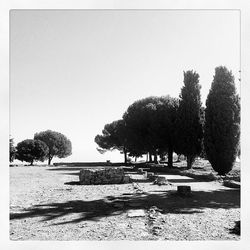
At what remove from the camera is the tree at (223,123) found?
2955 centimetres

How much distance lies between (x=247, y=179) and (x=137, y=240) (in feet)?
10.5

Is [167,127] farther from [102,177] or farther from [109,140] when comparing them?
[109,140]

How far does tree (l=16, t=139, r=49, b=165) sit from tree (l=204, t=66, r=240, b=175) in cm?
5181

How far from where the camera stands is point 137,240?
8.20m

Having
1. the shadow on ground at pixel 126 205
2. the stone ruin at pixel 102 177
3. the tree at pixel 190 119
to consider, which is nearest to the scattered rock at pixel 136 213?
the shadow on ground at pixel 126 205

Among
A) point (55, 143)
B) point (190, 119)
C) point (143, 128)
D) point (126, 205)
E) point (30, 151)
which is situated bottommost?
point (30, 151)

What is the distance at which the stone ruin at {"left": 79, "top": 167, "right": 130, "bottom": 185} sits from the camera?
22.9 meters

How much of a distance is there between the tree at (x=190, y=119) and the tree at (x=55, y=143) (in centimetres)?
5440

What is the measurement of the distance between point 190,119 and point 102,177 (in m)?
15.0

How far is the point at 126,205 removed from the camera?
1296 centimetres

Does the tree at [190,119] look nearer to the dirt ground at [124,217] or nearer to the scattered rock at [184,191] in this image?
the dirt ground at [124,217]

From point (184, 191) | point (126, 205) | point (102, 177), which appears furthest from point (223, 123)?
point (126, 205)

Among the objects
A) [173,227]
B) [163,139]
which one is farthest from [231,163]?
[173,227]

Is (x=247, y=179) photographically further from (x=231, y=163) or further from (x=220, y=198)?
(x=231, y=163)
